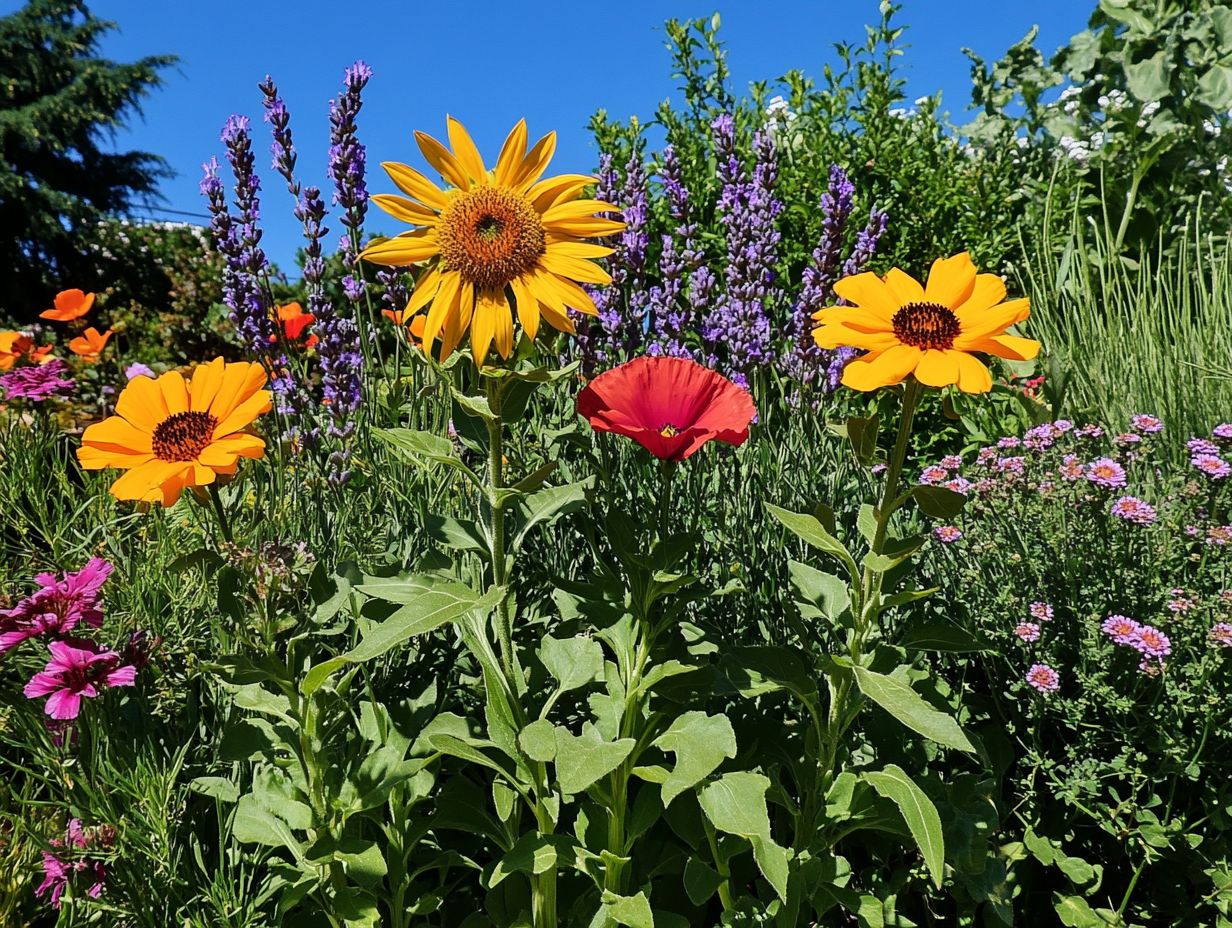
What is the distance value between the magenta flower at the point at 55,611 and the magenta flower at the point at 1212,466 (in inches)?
96.3

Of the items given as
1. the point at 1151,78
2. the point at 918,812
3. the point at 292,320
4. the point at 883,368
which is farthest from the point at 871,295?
the point at 1151,78

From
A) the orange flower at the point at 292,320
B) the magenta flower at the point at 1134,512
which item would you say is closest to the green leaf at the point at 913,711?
the magenta flower at the point at 1134,512

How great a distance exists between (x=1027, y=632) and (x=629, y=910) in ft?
3.50

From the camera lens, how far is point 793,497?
7.87ft

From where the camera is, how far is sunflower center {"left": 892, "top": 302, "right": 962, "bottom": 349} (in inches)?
57.2

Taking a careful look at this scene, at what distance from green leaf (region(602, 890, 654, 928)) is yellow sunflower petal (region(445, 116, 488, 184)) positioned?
46.4 inches

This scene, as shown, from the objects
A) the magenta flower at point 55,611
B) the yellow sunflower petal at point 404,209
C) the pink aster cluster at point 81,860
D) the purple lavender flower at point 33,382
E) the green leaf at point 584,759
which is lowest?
the pink aster cluster at point 81,860

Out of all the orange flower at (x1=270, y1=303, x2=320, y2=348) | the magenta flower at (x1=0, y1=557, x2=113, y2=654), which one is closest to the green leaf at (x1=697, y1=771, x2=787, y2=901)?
the magenta flower at (x1=0, y1=557, x2=113, y2=654)

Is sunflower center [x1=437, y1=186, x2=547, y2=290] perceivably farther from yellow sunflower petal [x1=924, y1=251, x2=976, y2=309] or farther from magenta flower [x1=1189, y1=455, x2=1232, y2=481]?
magenta flower [x1=1189, y1=455, x2=1232, y2=481]

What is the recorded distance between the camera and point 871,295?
155 centimetres

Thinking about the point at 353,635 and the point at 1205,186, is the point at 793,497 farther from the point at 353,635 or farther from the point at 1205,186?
the point at 1205,186

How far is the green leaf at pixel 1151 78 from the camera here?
5.72 meters

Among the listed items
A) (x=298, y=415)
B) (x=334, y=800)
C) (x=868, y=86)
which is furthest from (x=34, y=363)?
(x=868, y=86)

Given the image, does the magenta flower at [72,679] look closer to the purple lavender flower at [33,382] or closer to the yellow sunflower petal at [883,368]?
the yellow sunflower petal at [883,368]
